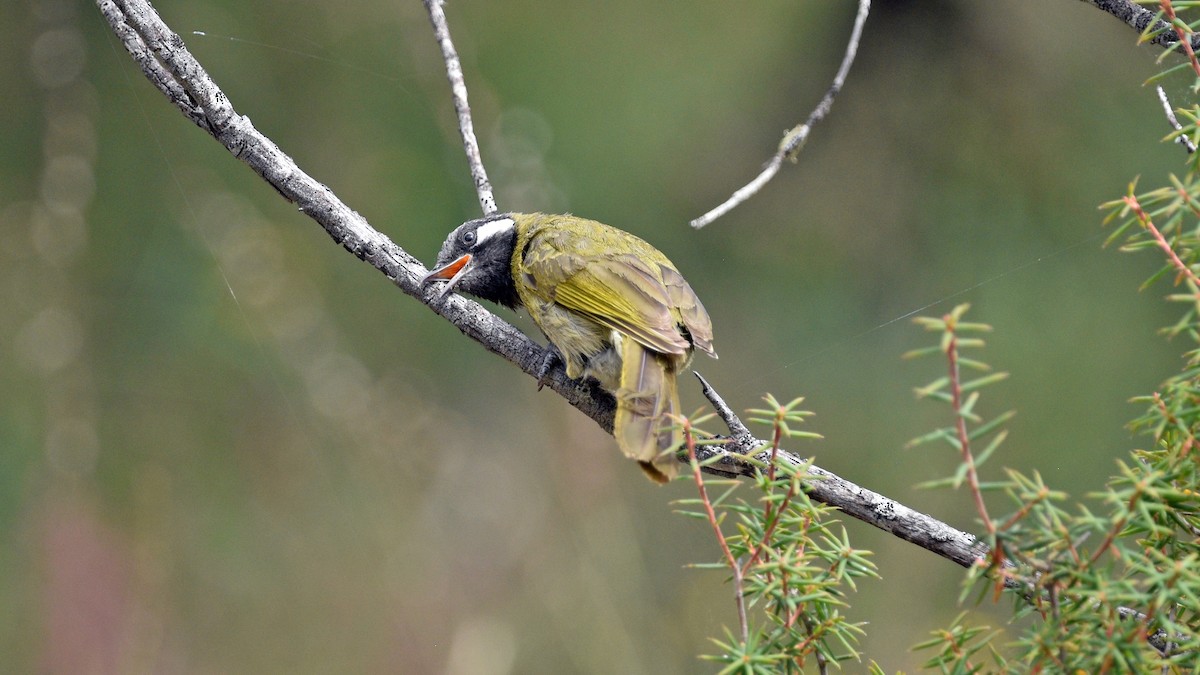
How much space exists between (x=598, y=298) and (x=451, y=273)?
0.33m

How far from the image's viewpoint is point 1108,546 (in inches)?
31.5

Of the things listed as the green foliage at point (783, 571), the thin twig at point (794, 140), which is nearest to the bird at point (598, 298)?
the thin twig at point (794, 140)

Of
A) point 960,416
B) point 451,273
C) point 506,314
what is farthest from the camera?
→ point 506,314

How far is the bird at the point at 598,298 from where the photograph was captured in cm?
184

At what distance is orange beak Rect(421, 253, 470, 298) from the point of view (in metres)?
1.90

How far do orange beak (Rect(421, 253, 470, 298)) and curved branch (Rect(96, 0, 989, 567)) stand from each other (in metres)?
0.03

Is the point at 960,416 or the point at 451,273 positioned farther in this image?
the point at 451,273

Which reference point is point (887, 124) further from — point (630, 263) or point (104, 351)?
point (104, 351)

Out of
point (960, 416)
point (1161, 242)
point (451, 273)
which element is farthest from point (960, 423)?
point (451, 273)

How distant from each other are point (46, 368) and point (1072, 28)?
343cm

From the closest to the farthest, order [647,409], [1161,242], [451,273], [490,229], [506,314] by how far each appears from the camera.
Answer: [1161,242], [647,409], [451,273], [490,229], [506,314]

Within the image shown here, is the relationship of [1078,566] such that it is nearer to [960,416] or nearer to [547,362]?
[960,416]

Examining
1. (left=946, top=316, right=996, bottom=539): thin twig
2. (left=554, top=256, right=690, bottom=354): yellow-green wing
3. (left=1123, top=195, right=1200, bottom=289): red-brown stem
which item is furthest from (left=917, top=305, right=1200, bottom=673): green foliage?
A: (left=554, top=256, right=690, bottom=354): yellow-green wing

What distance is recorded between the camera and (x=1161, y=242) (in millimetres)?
907
